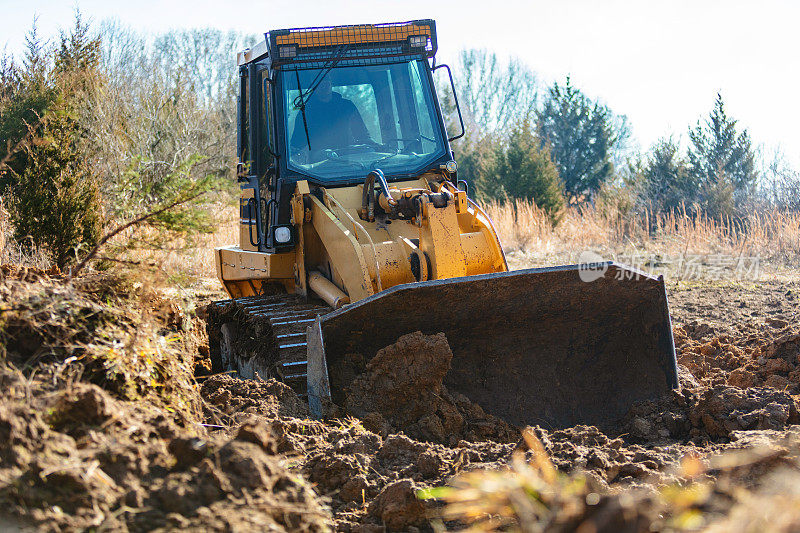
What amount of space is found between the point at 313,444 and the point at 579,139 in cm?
3031

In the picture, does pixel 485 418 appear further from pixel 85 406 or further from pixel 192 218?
pixel 85 406

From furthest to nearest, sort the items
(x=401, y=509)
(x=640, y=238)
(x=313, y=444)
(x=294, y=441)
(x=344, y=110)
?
(x=640, y=238)
(x=344, y=110)
(x=313, y=444)
(x=294, y=441)
(x=401, y=509)

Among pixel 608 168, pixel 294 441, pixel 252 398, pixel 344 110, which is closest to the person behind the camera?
pixel 294 441

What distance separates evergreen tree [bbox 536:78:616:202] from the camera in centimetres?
3136

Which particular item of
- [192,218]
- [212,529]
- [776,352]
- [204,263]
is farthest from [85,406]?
[204,263]

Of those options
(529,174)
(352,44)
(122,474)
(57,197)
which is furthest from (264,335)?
(529,174)

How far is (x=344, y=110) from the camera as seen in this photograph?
604 cm

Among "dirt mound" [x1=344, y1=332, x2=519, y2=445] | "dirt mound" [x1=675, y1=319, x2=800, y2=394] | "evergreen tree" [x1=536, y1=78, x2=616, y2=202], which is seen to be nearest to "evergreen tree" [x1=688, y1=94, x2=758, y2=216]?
"evergreen tree" [x1=536, y1=78, x2=616, y2=202]

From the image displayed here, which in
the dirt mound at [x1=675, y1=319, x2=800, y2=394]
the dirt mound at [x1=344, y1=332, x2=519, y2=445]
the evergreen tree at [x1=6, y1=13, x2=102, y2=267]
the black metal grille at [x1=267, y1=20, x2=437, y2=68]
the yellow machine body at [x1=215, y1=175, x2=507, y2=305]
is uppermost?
the black metal grille at [x1=267, y1=20, x2=437, y2=68]

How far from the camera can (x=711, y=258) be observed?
13438mm

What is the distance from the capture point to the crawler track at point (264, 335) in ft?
16.4

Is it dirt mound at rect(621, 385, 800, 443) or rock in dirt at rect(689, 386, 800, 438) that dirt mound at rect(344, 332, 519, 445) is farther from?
rock in dirt at rect(689, 386, 800, 438)

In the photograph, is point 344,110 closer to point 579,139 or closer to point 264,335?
point 264,335

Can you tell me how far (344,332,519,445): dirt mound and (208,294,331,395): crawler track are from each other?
548 mm
